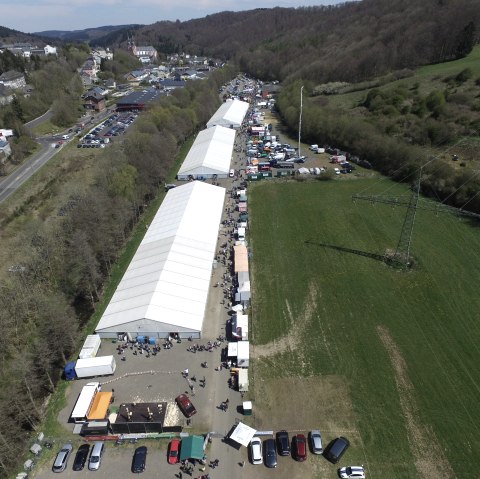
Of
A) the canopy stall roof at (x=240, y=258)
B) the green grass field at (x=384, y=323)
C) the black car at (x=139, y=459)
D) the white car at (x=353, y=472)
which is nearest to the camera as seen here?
the white car at (x=353, y=472)

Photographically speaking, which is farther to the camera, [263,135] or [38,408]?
[263,135]

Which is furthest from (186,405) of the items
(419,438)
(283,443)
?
(419,438)

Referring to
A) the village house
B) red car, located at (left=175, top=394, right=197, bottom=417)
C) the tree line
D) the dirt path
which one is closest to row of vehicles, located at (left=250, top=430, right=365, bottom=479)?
red car, located at (left=175, top=394, right=197, bottom=417)

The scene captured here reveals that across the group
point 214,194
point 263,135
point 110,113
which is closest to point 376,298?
point 214,194

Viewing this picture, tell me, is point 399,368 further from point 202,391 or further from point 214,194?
point 214,194

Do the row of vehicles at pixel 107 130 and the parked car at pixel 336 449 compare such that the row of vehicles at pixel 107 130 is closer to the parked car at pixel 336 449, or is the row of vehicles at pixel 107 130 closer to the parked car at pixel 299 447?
the parked car at pixel 299 447

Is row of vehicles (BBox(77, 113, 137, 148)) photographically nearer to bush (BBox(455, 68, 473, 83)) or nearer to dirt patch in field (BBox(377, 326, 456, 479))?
dirt patch in field (BBox(377, 326, 456, 479))

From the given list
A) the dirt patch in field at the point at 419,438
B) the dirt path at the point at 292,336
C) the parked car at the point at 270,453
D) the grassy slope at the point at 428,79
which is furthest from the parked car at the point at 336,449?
the grassy slope at the point at 428,79
